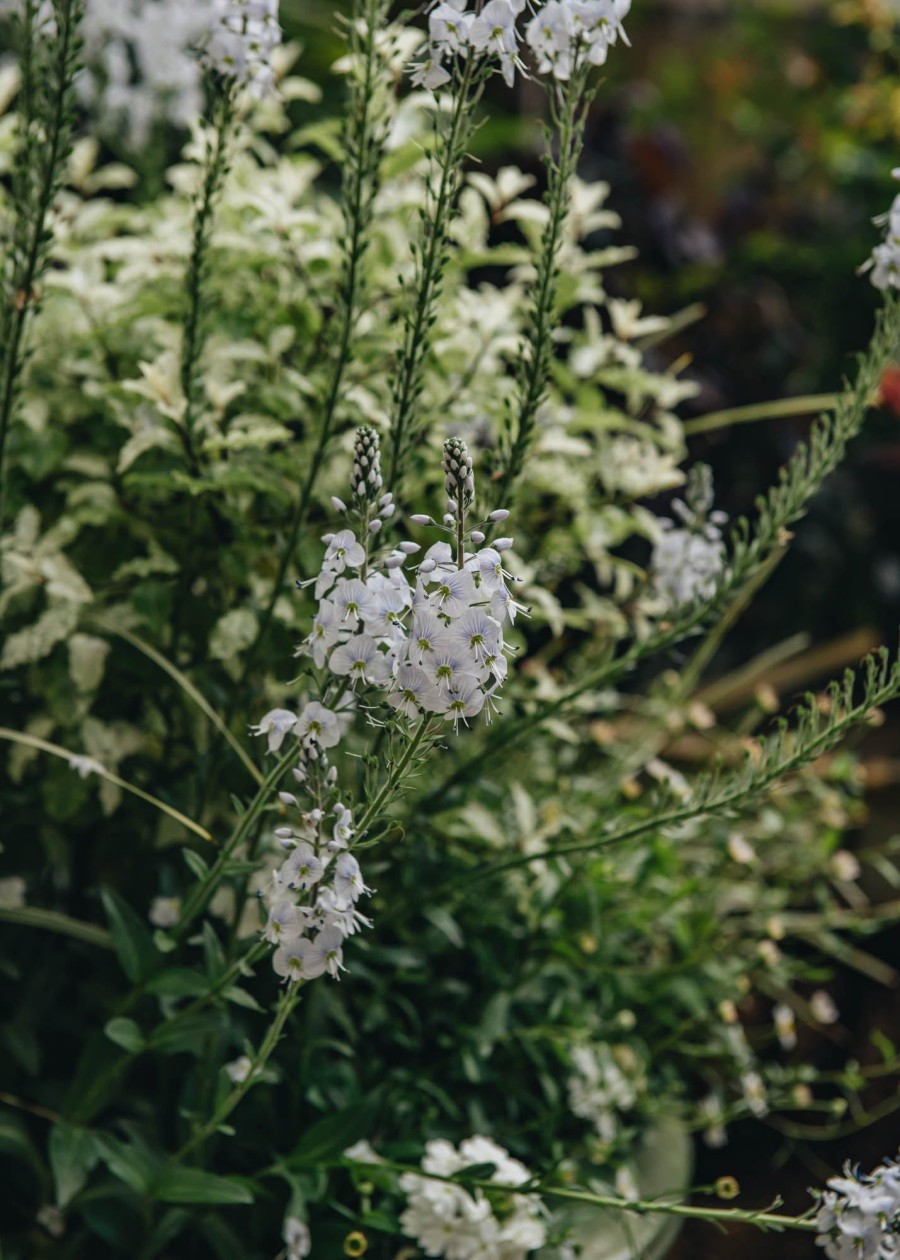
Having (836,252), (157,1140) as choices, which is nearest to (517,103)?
(836,252)

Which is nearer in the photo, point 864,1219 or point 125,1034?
point 864,1219

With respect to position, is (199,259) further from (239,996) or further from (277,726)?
(239,996)

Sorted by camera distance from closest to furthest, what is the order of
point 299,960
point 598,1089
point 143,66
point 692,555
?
point 299,960 → point 692,555 → point 598,1089 → point 143,66

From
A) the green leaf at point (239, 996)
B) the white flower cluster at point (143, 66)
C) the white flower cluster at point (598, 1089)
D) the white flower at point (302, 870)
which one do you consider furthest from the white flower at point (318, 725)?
the white flower cluster at point (143, 66)

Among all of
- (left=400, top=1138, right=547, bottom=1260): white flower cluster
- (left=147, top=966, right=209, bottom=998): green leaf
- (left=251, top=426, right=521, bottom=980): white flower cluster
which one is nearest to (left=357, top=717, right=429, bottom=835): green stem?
(left=251, top=426, right=521, bottom=980): white flower cluster

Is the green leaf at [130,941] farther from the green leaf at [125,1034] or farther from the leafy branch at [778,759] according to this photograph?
the leafy branch at [778,759]

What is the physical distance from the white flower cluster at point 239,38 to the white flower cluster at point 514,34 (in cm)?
30

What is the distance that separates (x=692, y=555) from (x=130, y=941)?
0.90 meters

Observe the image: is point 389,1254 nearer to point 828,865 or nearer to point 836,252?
point 828,865

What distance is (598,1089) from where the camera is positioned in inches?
75.9

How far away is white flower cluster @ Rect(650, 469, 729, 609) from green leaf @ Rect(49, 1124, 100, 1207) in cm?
103

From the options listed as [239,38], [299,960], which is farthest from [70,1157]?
[239,38]

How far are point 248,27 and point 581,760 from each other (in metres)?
1.46

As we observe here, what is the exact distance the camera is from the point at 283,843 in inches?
44.8
